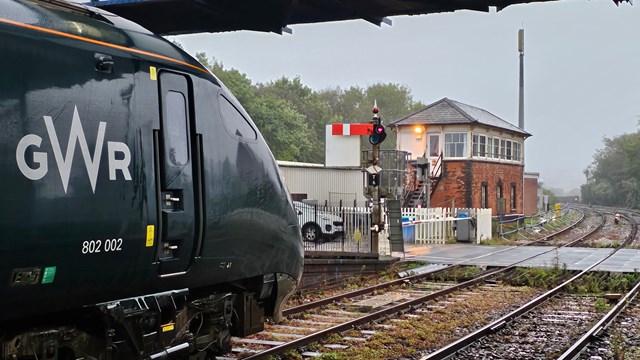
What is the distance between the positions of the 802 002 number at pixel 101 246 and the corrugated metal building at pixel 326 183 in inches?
1089

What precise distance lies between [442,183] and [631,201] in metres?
52.7

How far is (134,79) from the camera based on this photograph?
5941mm

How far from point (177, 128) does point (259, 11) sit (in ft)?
19.7

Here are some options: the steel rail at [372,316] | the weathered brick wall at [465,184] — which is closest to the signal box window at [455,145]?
the weathered brick wall at [465,184]

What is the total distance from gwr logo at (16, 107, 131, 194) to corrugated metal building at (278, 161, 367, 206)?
1084 inches

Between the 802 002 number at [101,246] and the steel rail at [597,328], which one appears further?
the steel rail at [597,328]

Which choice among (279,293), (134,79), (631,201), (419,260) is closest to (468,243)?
(419,260)

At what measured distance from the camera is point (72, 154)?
5109mm

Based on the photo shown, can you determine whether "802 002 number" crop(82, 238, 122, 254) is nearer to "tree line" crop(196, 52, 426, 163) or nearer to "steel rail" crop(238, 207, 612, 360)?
"steel rail" crop(238, 207, 612, 360)

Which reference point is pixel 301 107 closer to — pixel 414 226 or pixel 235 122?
pixel 414 226

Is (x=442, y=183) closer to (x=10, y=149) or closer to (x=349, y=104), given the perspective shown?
(x=10, y=149)

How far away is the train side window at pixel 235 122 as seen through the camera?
23.5 ft

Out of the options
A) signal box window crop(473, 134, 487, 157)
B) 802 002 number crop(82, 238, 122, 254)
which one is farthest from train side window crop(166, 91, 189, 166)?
signal box window crop(473, 134, 487, 157)

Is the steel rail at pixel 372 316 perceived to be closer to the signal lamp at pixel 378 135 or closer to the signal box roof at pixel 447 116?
the signal lamp at pixel 378 135
